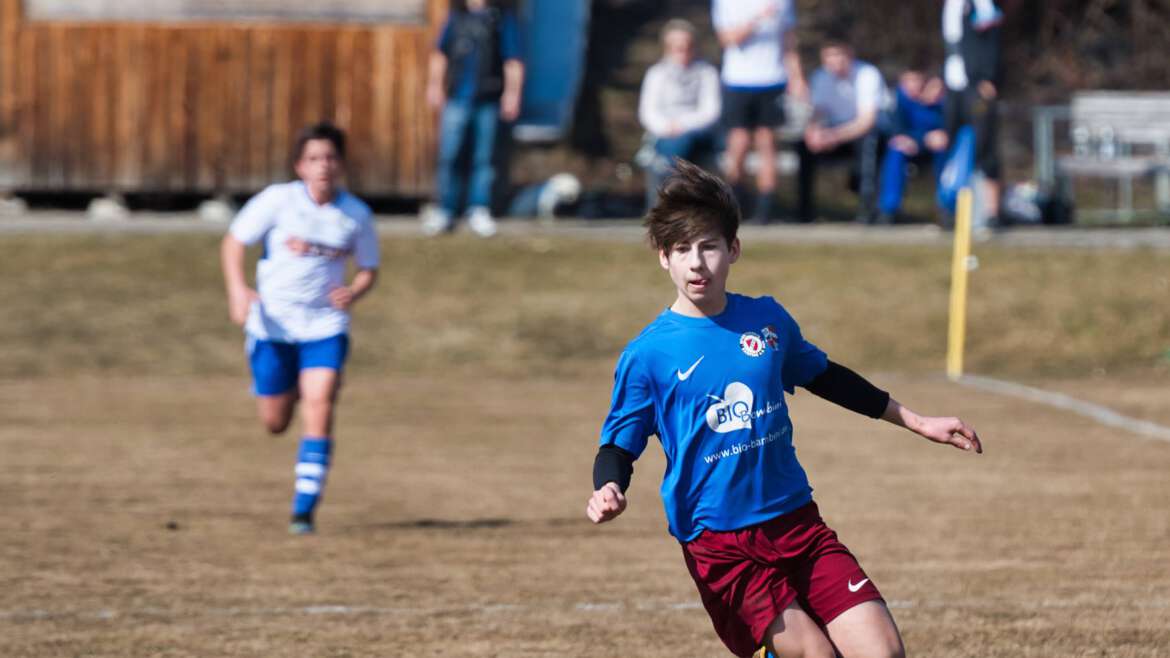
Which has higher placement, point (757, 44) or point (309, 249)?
point (757, 44)

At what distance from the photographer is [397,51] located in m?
22.3

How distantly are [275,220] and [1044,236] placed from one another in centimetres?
1135

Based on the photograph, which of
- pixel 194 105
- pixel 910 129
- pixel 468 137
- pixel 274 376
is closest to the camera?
pixel 274 376

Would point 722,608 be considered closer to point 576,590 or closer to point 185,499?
point 576,590

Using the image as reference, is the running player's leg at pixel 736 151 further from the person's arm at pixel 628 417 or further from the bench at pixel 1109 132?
the person's arm at pixel 628 417

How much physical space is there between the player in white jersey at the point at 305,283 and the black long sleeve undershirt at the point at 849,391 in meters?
4.80

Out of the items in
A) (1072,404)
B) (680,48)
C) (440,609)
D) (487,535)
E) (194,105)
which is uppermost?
(680,48)

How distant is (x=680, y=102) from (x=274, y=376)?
970 centimetres

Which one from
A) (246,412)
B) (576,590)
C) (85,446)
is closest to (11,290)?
(246,412)

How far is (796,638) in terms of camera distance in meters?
A: 5.61

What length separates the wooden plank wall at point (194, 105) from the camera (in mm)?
22500

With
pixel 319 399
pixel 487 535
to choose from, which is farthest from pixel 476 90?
pixel 487 535

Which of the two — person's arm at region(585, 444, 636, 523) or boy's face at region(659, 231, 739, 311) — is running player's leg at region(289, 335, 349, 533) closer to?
person's arm at region(585, 444, 636, 523)

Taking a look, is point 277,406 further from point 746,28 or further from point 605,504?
point 746,28
